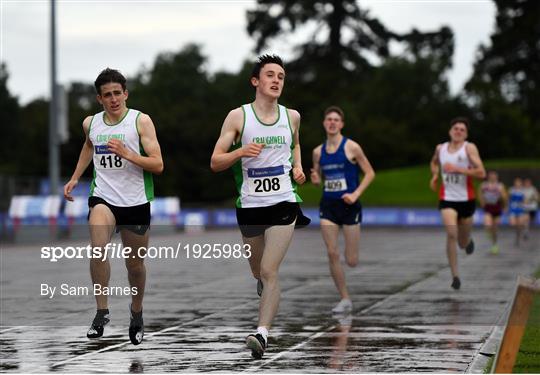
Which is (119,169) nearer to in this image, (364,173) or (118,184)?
(118,184)

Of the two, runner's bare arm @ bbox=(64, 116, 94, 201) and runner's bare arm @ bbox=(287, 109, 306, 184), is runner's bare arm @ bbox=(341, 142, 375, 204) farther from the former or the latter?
runner's bare arm @ bbox=(64, 116, 94, 201)

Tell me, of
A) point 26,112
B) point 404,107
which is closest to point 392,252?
point 404,107

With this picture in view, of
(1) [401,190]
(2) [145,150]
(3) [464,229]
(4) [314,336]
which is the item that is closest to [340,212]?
(3) [464,229]

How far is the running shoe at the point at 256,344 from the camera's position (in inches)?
375

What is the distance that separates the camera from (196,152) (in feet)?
274

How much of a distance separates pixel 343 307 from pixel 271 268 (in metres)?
4.29

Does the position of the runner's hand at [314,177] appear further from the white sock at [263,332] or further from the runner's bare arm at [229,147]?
the white sock at [263,332]

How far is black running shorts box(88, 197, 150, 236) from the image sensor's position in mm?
10742

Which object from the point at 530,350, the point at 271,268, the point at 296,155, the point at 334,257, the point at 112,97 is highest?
the point at 112,97

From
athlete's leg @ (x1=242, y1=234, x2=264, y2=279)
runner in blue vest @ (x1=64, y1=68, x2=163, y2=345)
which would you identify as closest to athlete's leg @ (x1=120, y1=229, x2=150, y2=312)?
runner in blue vest @ (x1=64, y1=68, x2=163, y2=345)

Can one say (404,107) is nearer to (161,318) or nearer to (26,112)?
(26,112)

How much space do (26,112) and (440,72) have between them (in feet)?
117

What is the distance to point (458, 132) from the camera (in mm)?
17266

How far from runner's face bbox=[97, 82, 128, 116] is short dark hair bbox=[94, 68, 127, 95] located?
0.03 metres
